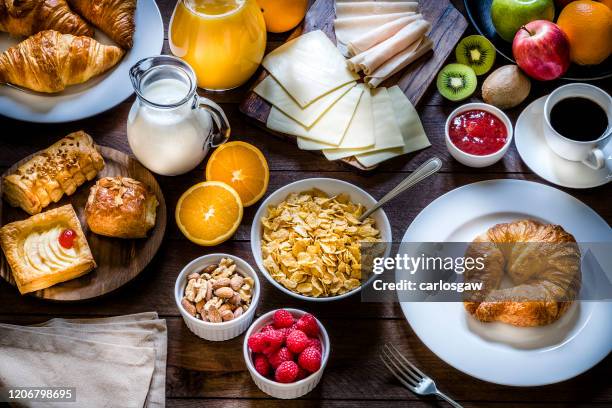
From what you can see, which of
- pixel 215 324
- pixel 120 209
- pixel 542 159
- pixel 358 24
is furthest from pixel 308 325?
pixel 358 24

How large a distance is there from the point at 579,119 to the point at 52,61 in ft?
3.86

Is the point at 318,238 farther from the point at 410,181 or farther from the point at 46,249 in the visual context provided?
the point at 46,249

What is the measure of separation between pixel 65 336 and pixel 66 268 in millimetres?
137

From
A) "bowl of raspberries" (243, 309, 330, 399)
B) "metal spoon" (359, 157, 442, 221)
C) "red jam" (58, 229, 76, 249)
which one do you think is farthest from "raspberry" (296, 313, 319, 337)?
"red jam" (58, 229, 76, 249)

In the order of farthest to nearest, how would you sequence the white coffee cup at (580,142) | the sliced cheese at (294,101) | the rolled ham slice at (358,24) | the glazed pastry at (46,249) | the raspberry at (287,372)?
1. the rolled ham slice at (358,24)
2. the sliced cheese at (294,101)
3. the white coffee cup at (580,142)
4. the glazed pastry at (46,249)
5. the raspberry at (287,372)

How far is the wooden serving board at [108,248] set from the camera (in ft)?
5.43

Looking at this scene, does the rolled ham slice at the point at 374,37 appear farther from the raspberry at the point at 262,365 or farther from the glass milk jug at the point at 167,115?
the raspberry at the point at 262,365

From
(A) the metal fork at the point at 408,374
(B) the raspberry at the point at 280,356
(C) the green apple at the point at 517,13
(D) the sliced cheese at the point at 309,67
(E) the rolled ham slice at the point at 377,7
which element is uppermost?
(C) the green apple at the point at 517,13

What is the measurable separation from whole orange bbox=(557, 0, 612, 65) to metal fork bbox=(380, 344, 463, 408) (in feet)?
2.69

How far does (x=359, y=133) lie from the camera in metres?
1.84

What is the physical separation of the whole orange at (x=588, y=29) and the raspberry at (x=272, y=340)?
96cm

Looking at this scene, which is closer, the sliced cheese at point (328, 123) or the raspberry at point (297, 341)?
the raspberry at point (297, 341)

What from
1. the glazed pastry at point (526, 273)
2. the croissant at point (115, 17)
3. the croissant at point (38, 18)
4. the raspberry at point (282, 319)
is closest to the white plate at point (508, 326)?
the glazed pastry at point (526, 273)

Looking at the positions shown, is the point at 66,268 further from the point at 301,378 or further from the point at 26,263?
the point at 301,378
